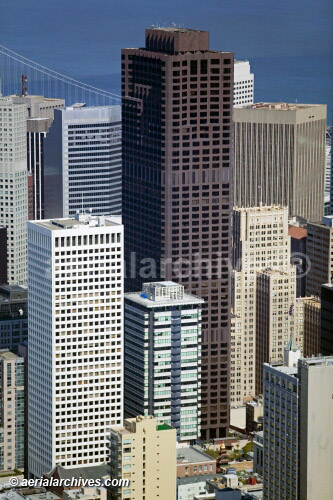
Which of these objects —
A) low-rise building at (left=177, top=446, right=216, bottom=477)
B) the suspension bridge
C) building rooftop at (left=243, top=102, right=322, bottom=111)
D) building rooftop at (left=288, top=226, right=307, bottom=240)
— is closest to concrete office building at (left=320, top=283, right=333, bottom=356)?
low-rise building at (left=177, top=446, right=216, bottom=477)

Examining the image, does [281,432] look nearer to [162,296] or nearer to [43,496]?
[43,496]

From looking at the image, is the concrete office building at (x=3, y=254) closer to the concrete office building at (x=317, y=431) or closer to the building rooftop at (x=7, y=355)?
the building rooftop at (x=7, y=355)

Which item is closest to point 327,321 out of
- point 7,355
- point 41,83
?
point 7,355

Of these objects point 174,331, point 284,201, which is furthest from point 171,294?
point 284,201

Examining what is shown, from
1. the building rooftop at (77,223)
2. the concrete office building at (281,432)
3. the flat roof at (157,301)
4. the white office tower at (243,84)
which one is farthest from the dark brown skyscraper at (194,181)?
the concrete office building at (281,432)

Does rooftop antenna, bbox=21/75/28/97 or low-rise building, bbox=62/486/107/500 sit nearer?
low-rise building, bbox=62/486/107/500

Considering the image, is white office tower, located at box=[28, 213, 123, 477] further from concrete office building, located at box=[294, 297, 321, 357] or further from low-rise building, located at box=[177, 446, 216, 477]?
concrete office building, located at box=[294, 297, 321, 357]

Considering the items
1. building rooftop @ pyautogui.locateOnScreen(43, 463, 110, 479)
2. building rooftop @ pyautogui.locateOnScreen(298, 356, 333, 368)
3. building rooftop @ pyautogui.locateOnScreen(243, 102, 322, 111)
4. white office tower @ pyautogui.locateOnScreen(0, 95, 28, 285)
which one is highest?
building rooftop @ pyautogui.locateOnScreen(243, 102, 322, 111)
